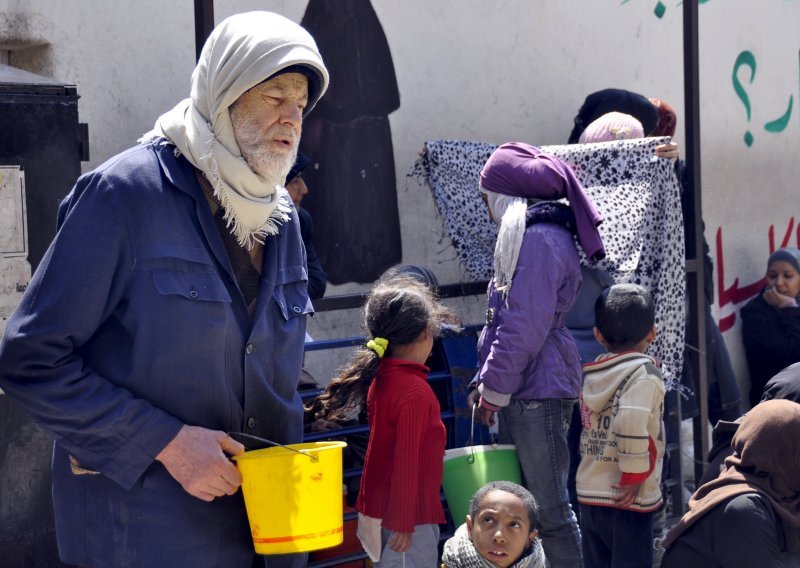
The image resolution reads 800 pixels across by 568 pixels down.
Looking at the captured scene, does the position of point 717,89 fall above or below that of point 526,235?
above

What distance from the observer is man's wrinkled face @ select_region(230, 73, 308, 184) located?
85.7 inches

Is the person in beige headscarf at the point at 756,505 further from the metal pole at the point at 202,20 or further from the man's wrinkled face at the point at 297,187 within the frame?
the metal pole at the point at 202,20

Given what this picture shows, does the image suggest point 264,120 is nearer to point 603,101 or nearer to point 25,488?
point 25,488

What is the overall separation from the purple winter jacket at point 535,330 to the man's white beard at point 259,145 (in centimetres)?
183

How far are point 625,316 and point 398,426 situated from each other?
108 centimetres

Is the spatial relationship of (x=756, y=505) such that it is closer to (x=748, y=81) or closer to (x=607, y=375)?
(x=607, y=375)

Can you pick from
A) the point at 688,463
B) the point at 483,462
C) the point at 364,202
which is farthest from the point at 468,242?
the point at 688,463

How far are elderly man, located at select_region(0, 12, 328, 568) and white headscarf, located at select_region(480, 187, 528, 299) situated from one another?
5.92ft

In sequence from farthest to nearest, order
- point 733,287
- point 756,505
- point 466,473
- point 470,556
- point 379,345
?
point 733,287, point 466,473, point 379,345, point 470,556, point 756,505

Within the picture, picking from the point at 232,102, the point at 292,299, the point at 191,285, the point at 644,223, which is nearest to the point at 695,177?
the point at 644,223

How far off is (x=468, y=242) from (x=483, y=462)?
1.33 meters

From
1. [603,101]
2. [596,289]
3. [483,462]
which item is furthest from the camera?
[603,101]

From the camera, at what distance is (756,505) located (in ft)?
10.1

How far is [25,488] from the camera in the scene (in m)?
3.16
